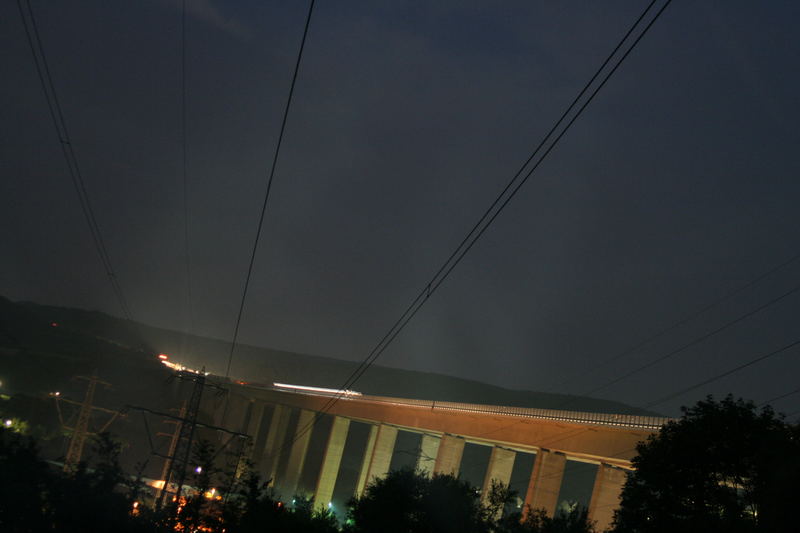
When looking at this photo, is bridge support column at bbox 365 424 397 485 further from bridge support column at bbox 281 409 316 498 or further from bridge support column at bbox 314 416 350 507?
bridge support column at bbox 281 409 316 498

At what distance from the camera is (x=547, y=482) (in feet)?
131

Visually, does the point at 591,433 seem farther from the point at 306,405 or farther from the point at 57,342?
the point at 57,342

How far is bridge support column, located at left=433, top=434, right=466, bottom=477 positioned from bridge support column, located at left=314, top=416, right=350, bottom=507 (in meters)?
28.5

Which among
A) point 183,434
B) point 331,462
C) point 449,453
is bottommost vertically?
point 331,462

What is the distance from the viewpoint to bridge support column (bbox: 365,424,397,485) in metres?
68.1

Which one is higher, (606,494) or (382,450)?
(606,494)

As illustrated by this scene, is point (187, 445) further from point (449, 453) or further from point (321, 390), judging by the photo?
point (321, 390)

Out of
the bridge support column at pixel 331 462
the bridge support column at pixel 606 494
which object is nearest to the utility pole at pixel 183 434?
the bridge support column at pixel 606 494

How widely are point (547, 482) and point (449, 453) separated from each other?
47.1 feet

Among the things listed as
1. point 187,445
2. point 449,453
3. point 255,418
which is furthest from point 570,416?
point 255,418

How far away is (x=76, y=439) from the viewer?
50.6 m

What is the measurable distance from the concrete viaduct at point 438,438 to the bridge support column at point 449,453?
0.26ft

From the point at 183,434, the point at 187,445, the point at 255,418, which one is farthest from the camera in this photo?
the point at 255,418

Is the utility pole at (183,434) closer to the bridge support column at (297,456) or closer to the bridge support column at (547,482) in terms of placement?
the bridge support column at (547,482)
